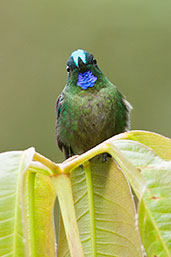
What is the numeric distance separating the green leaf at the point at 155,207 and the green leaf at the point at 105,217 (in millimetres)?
239

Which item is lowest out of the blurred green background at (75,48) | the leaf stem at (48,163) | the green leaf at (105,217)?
the green leaf at (105,217)

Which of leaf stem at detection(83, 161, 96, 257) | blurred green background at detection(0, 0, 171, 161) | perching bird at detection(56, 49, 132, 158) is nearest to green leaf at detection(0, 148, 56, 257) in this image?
leaf stem at detection(83, 161, 96, 257)

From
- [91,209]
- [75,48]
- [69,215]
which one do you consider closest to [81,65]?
[91,209]

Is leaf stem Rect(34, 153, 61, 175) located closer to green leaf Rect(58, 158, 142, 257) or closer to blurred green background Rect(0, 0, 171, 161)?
green leaf Rect(58, 158, 142, 257)

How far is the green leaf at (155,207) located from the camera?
103 cm

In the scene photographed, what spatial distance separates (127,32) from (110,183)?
6344 millimetres

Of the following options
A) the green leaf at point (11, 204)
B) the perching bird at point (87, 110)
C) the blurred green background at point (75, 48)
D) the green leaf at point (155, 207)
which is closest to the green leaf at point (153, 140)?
the green leaf at point (155, 207)

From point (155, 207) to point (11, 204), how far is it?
0.26m

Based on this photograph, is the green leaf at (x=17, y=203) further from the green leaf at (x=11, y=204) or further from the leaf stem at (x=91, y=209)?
the leaf stem at (x=91, y=209)

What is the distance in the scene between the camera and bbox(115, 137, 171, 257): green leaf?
1032 mm

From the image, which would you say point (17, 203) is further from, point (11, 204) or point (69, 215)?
point (69, 215)

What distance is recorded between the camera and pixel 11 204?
3.50ft

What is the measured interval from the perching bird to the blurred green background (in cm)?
421

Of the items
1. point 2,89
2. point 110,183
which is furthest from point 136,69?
point 110,183
